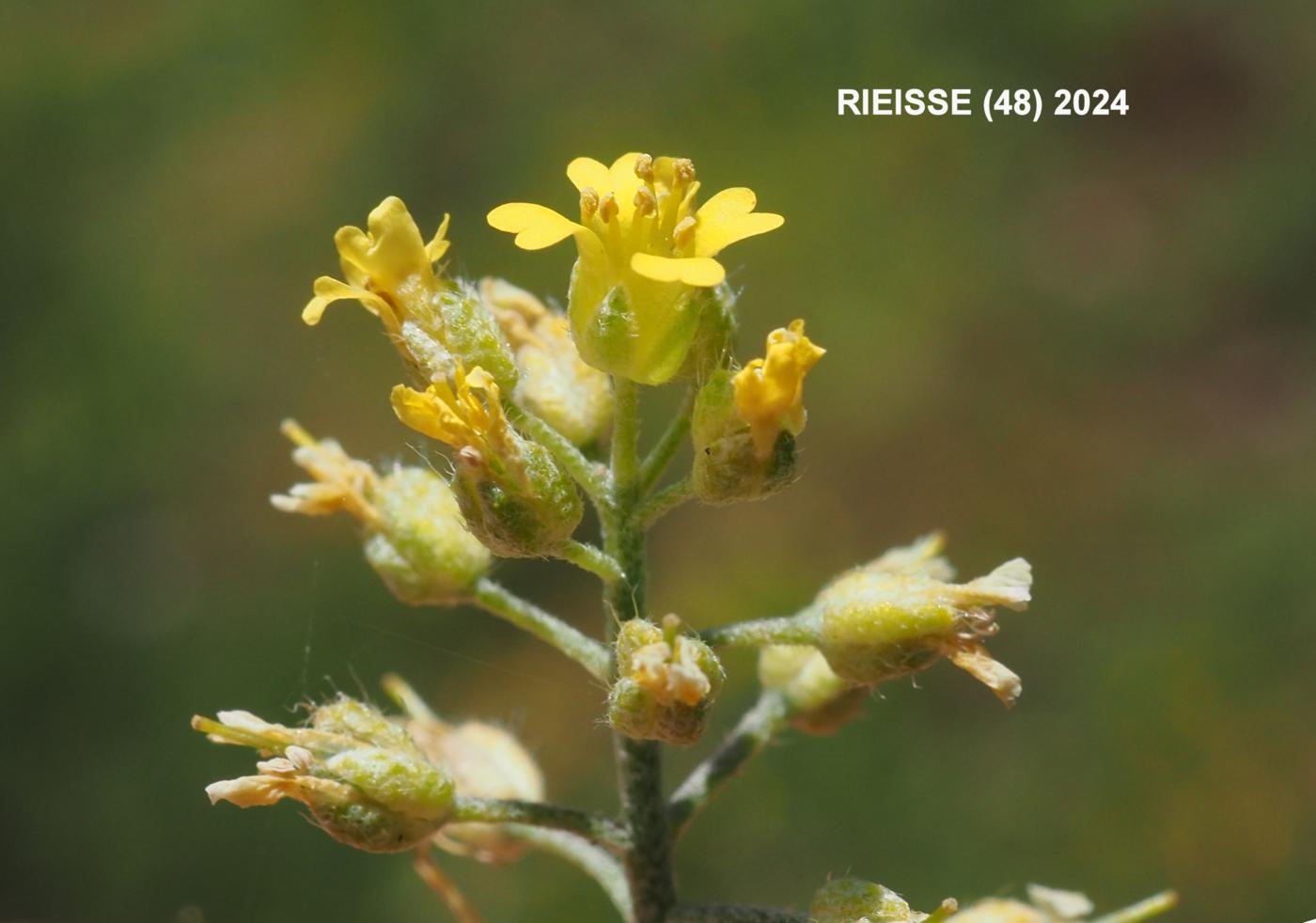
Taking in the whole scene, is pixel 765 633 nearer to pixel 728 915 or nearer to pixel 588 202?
pixel 728 915

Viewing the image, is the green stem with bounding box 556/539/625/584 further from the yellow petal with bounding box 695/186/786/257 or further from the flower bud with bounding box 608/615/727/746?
the yellow petal with bounding box 695/186/786/257

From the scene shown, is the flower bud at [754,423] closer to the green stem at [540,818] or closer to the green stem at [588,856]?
the green stem at [540,818]

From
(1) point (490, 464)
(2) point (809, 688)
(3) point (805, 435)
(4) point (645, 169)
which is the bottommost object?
(2) point (809, 688)

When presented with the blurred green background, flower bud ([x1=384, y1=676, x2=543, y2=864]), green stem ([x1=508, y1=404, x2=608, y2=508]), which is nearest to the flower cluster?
green stem ([x1=508, y1=404, x2=608, y2=508])

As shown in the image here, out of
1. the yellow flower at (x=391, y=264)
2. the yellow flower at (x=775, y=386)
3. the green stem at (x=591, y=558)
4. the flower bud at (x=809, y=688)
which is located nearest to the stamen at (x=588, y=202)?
the yellow flower at (x=391, y=264)

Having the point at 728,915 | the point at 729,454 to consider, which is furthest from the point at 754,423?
the point at 728,915

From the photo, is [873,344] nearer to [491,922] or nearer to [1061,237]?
[1061,237]
